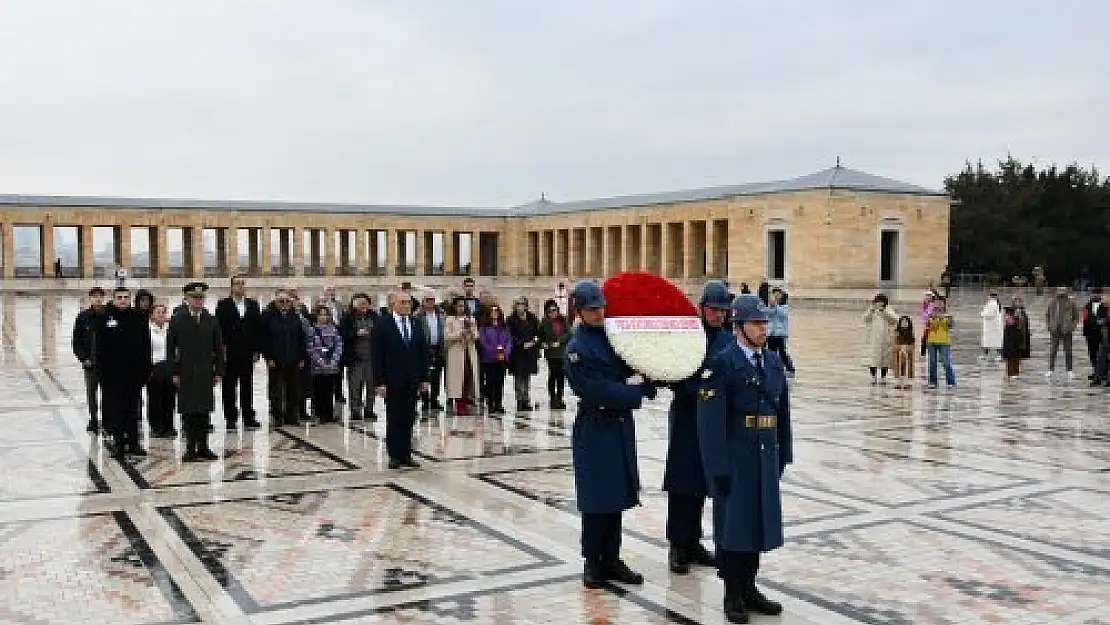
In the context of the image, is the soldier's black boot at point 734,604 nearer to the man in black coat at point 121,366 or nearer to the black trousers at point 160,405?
the man in black coat at point 121,366

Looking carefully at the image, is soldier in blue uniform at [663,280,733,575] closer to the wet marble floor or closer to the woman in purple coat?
the wet marble floor

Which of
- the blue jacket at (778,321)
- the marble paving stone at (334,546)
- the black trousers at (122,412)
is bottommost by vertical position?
the marble paving stone at (334,546)

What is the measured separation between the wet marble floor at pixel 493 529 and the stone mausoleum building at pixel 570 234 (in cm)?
3359

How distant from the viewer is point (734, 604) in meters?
5.04

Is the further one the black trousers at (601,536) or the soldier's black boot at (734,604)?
the black trousers at (601,536)

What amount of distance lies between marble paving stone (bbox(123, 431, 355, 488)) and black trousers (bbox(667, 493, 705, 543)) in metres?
3.81

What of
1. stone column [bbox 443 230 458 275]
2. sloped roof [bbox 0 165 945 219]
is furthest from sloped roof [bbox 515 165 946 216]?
stone column [bbox 443 230 458 275]

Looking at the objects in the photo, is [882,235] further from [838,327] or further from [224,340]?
[224,340]

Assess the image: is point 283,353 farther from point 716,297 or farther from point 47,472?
point 716,297

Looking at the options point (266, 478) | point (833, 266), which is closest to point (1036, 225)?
point (833, 266)

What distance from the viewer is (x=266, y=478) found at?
834 centimetres

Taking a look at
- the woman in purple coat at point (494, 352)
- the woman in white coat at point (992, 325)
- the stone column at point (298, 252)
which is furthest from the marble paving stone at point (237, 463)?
the stone column at point (298, 252)

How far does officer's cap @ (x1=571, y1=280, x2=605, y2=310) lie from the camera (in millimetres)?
5559

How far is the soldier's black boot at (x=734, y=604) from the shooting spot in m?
5.03
